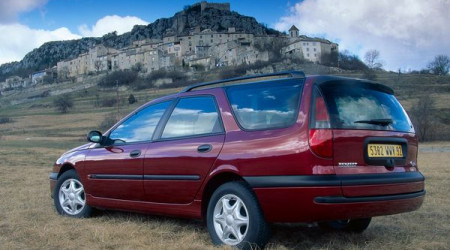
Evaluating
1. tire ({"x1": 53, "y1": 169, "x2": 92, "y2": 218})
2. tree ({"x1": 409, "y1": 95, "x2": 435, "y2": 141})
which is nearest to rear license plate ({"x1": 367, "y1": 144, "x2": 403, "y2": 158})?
tire ({"x1": 53, "y1": 169, "x2": 92, "y2": 218})

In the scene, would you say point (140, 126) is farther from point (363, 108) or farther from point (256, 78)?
point (363, 108)

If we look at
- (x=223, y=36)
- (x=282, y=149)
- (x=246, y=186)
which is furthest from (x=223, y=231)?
(x=223, y=36)

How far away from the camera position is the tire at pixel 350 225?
5008mm

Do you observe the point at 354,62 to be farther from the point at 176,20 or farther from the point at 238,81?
the point at 238,81

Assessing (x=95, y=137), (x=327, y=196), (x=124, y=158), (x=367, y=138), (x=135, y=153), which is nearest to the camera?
(x=327, y=196)

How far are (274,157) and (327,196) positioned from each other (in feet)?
1.73

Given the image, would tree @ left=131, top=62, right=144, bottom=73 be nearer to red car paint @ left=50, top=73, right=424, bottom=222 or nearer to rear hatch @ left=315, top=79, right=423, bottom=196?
red car paint @ left=50, top=73, right=424, bottom=222

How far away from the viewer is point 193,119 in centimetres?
485

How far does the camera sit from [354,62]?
4668 inches

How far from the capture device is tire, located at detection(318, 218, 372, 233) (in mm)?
5008

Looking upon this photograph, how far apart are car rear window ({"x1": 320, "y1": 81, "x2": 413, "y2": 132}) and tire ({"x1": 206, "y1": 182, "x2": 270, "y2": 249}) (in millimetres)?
977

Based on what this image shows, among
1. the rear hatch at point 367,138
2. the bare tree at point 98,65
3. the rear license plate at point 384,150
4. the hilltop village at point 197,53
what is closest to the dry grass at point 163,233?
the rear hatch at point 367,138

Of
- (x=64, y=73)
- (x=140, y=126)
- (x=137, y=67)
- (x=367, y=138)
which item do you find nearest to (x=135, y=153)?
(x=140, y=126)

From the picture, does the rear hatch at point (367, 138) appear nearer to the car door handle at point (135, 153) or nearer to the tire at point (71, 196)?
the car door handle at point (135, 153)
